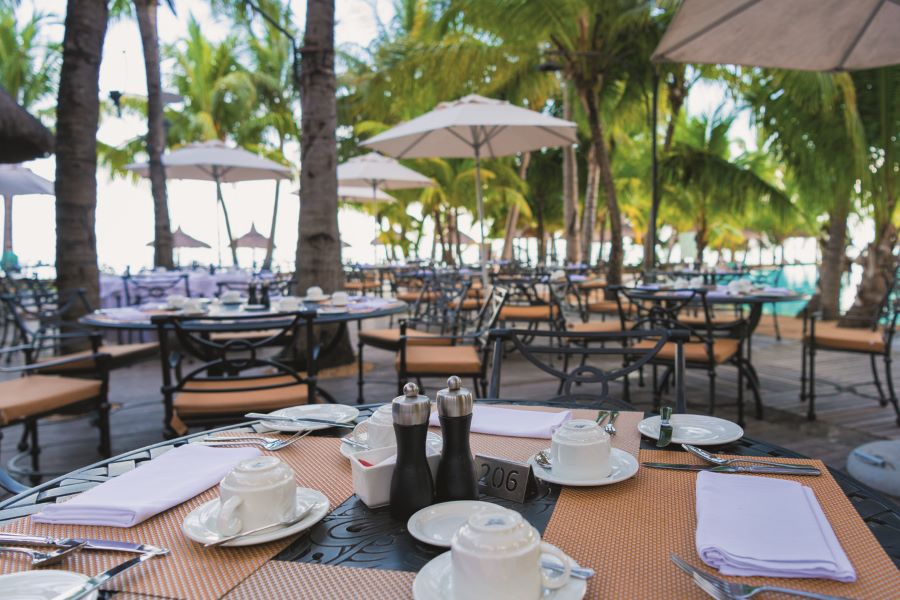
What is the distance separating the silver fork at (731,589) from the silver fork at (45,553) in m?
0.78

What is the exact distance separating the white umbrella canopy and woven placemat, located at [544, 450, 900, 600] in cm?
274

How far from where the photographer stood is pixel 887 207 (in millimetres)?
6273

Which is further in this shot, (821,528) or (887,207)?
(887,207)

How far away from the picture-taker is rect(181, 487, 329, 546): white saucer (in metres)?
0.76

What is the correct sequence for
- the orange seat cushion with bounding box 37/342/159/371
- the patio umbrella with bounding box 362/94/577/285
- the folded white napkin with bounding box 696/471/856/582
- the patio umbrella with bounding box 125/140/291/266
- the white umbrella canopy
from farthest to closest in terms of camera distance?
the patio umbrella with bounding box 125/140/291/266 < the patio umbrella with bounding box 362/94/577/285 < the orange seat cushion with bounding box 37/342/159/371 < the white umbrella canopy < the folded white napkin with bounding box 696/471/856/582

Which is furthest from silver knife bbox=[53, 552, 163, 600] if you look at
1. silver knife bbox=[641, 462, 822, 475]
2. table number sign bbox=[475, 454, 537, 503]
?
silver knife bbox=[641, 462, 822, 475]

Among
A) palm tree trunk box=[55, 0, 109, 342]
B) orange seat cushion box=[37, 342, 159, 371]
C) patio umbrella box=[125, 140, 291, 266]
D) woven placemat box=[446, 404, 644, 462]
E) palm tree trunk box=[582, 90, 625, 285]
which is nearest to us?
woven placemat box=[446, 404, 644, 462]

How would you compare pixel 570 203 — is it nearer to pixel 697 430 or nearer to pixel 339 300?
pixel 339 300

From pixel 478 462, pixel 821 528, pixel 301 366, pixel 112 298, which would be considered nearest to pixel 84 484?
pixel 478 462

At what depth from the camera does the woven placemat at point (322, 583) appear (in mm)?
653

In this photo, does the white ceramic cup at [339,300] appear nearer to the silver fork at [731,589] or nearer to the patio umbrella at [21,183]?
the silver fork at [731,589]

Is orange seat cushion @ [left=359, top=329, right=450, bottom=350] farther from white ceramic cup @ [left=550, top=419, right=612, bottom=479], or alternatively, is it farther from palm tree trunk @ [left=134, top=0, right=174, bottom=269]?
palm tree trunk @ [left=134, top=0, right=174, bottom=269]

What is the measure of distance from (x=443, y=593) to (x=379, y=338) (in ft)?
10.8

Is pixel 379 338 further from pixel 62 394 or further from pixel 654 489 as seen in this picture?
pixel 654 489
